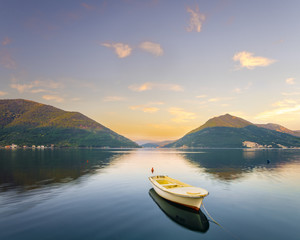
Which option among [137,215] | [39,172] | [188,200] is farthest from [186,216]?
[39,172]

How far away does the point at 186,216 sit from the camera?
71.3 feet

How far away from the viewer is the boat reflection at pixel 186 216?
19.3 m

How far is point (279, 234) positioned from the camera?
17953 mm

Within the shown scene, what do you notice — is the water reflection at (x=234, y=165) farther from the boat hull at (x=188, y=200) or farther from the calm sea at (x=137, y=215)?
the boat hull at (x=188, y=200)

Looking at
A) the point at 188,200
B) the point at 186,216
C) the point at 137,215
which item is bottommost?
the point at 137,215

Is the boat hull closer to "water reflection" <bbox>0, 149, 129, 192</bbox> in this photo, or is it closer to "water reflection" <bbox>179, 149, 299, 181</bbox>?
"water reflection" <bbox>179, 149, 299, 181</bbox>

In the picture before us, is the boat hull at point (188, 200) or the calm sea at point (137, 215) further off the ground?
the boat hull at point (188, 200)

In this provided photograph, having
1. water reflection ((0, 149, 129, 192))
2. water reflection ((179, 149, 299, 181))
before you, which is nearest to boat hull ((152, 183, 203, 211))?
water reflection ((179, 149, 299, 181))

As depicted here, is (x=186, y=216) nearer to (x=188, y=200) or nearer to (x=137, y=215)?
(x=188, y=200)

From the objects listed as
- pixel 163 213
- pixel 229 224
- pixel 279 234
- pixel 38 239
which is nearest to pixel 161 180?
pixel 163 213

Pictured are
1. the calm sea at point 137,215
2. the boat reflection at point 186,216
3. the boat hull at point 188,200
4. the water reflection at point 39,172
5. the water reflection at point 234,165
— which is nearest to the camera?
the calm sea at point 137,215

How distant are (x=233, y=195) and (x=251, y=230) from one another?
1481 cm

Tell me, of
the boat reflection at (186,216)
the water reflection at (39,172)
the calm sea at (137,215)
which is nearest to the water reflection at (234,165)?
the calm sea at (137,215)

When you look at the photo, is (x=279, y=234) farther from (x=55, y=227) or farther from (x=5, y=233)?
(x=5, y=233)
